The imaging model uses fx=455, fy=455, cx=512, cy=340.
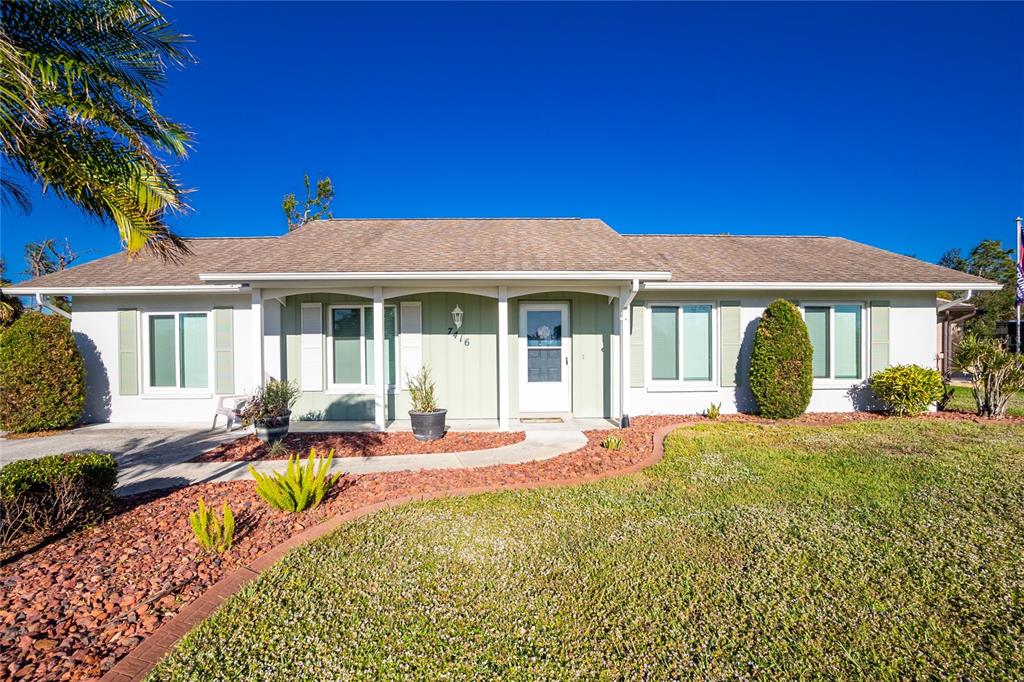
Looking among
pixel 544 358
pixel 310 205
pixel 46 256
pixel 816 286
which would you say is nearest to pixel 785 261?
pixel 816 286

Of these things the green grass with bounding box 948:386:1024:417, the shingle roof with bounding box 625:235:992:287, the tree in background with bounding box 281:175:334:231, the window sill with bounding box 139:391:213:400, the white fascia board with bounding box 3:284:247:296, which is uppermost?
the tree in background with bounding box 281:175:334:231

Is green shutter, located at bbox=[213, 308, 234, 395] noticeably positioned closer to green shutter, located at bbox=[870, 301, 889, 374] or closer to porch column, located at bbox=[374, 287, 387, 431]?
porch column, located at bbox=[374, 287, 387, 431]

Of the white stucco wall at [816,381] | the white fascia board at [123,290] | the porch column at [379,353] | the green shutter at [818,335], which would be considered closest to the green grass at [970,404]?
the white stucco wall at [816,381]

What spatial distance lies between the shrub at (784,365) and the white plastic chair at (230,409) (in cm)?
968

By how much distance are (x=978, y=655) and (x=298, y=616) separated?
12.4 feet

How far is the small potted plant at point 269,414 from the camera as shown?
6648 millimetres

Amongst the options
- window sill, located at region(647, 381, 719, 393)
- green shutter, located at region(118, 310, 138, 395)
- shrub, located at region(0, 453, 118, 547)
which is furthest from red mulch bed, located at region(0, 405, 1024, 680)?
green shutter, located at region(118, 310, 138, 395)

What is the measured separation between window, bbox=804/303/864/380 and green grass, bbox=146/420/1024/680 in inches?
187

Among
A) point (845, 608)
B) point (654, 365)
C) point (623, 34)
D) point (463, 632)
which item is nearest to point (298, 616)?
point (463, 632)

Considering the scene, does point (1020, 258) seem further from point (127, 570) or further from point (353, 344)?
point (127, 570)

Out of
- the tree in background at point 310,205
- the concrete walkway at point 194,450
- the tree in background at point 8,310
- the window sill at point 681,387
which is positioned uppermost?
the tree in background at point 310,205

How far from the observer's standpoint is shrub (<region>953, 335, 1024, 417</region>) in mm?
8664

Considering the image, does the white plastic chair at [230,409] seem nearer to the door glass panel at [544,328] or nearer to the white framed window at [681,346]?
the door glass panel at [544,328]

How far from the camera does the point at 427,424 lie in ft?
24.3
